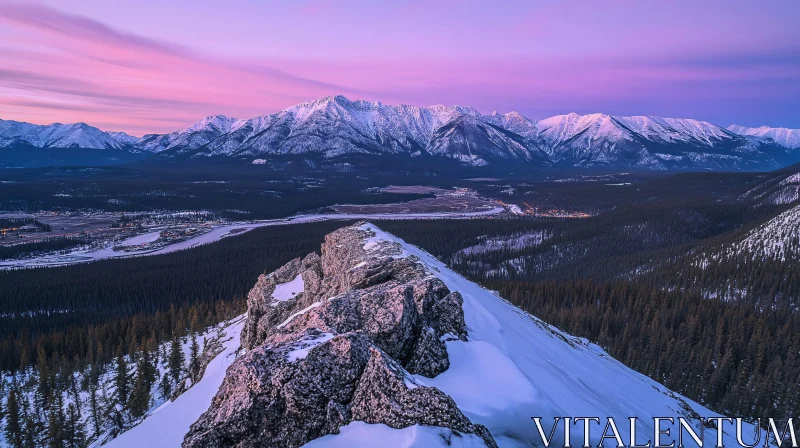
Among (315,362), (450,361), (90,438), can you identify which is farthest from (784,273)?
(90,438)

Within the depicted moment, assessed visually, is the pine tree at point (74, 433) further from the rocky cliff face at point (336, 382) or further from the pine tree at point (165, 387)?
the rocky cliff face at point (336, 382)

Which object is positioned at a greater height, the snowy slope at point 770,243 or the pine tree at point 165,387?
the snowy slope at point 770,243

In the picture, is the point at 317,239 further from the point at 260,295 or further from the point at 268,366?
the point at 268,366

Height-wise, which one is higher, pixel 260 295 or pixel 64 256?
pixel 260 295

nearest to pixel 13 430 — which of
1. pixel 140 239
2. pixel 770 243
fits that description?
pixel 770 243

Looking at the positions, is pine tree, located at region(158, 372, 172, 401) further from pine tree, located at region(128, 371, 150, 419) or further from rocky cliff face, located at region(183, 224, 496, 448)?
rocky cliff face, located at region(183, 224, 496, 448)

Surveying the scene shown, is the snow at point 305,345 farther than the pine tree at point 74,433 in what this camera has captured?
No

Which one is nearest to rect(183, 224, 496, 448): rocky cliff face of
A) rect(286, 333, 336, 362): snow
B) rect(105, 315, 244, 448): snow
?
rect(286, 333, 336, 362): snow

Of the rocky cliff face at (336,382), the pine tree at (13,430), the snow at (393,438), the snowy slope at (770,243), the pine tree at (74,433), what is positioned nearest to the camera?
the snow at (393,438)

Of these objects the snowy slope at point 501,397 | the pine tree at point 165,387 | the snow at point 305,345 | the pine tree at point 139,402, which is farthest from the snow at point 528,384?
the pine tree at point 165,387
